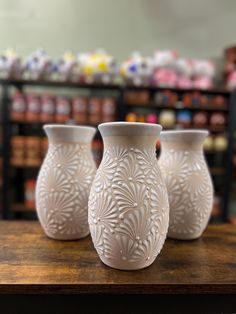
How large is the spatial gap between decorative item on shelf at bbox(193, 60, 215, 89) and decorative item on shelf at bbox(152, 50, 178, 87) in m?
0.22

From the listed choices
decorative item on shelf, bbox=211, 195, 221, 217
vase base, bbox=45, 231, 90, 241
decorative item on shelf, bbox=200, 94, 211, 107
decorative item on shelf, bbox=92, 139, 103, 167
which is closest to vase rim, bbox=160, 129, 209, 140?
vase base, bbox=45, 231, 90, 241

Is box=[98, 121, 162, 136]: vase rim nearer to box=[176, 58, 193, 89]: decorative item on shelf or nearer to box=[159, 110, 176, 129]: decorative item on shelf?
box=[159, 110, 176, 129]: decorative item on shelf

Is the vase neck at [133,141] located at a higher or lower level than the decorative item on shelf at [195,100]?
lower

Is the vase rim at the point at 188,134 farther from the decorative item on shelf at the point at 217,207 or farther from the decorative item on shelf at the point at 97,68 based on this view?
the decorative item on shelf at the point at 217,207

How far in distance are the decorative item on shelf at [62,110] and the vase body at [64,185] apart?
171cm

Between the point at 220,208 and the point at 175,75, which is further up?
the point at 175,75

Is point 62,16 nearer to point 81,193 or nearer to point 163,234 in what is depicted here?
point 81,193

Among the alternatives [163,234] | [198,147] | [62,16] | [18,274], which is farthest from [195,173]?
[62,16]

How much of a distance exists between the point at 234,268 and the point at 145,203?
0.25 meters

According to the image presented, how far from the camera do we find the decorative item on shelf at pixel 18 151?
7.56 feet

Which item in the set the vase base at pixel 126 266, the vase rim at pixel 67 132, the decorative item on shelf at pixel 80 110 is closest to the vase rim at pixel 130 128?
the vase rim at pixel 67 132

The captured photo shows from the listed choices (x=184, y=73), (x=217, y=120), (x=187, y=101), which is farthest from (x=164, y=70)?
(x=217, y=120)

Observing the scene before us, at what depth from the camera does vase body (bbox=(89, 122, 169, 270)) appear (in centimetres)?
50

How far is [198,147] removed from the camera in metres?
0.69
